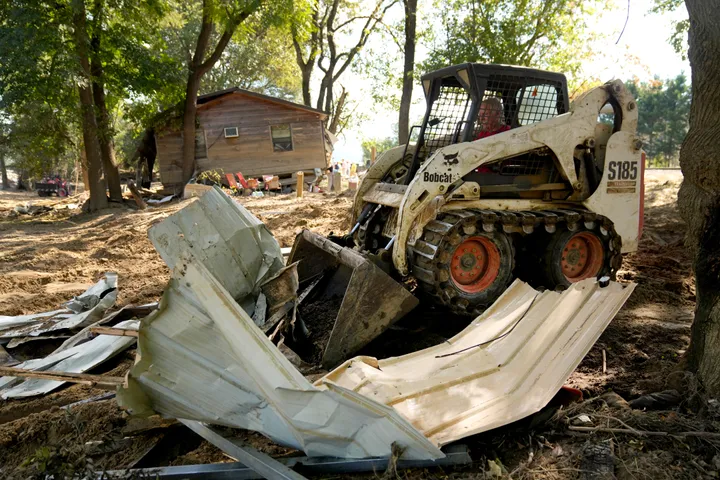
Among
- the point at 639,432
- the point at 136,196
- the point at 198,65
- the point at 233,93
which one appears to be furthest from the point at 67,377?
the point at 233,93

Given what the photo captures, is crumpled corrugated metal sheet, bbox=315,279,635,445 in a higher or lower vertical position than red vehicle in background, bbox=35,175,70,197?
lower

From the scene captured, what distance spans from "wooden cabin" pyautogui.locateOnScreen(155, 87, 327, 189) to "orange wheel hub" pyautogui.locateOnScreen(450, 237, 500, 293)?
A: 16.2 metres

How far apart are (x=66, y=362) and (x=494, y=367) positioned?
349 cm

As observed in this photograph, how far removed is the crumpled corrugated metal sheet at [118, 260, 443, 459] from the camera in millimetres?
2605

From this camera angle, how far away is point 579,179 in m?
6.04

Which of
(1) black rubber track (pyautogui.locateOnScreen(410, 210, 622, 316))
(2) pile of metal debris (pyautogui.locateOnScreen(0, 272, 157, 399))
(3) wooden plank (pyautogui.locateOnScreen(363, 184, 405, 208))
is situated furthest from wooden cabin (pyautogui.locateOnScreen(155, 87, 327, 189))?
(1) black rubber track (pyautogui.locateOnScreen(410, 210, 622, 316))

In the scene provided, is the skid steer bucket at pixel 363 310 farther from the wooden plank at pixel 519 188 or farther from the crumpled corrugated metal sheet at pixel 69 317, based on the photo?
the crumpled corrugated metal sheet at pixel 69 317

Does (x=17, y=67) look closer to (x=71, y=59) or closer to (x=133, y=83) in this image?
(x=71, y=59)

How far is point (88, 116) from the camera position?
1409 cm

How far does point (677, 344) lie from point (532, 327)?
1.52 meters

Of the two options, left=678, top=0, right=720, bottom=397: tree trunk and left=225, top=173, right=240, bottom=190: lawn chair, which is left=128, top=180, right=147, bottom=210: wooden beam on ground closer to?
left=225, top=173, right=240, bottom=190: lawn chair

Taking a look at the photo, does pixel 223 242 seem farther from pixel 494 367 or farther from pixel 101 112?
pixel 101 112

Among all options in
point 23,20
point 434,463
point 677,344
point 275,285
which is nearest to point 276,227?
point 275,285

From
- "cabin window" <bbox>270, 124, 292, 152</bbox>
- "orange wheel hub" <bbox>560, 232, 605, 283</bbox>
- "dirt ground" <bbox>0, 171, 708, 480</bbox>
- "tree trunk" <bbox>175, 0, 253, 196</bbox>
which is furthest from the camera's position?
"cabin window" <bbox>270, 124, 292, 152</bbox>
